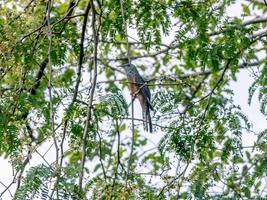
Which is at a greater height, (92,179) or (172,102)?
(172,102)

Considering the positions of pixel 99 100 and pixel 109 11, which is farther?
pixel 109 11

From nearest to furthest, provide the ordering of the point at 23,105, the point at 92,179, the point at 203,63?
1. the point at 92,179
2. the point at 23,105
3. the point at 203,63

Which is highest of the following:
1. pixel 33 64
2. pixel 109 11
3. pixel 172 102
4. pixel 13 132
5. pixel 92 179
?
pixel 109 11

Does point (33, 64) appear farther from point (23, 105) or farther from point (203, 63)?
point (203, 63)

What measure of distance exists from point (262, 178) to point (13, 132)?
1.08 metres

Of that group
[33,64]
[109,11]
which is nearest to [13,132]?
[33,64]

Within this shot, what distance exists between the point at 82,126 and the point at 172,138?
0.43 meters

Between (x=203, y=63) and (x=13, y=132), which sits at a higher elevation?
(x=203, y=63)

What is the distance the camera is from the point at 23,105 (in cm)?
353

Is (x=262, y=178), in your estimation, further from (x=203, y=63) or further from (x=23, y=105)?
(x=23, y=105)

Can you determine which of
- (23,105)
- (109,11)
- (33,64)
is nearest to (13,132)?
(23,105)

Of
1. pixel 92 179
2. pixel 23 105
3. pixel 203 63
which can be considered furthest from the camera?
pixel 203 63

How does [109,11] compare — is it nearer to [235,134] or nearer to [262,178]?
[235,134]

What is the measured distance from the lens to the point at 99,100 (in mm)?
3283
